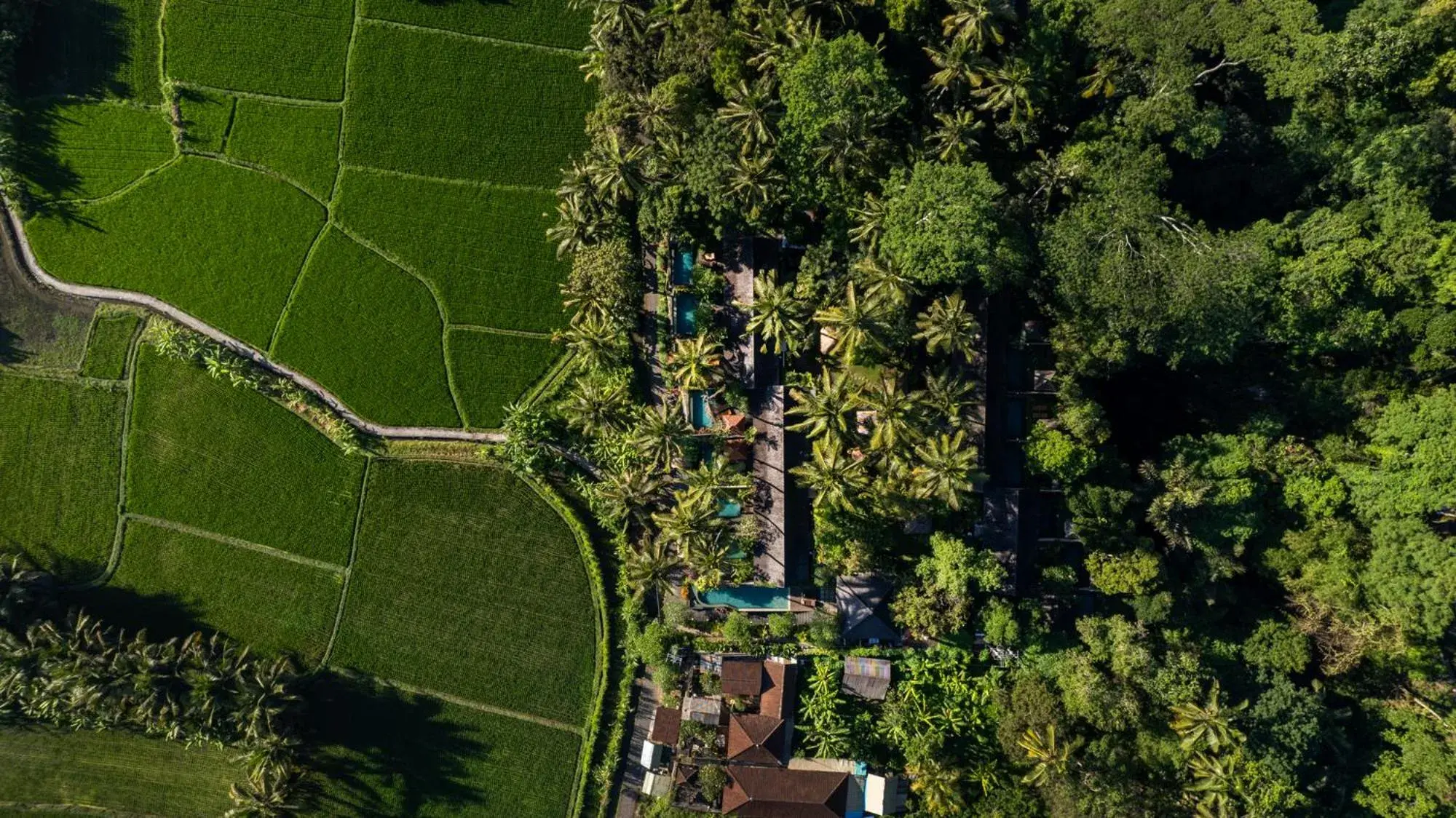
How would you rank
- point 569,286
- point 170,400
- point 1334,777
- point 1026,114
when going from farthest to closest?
point 170,400, point 569,286, point 1334,777, point 1026,114

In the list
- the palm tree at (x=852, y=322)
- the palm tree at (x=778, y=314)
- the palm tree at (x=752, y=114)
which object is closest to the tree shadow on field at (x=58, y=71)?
the palm tree at (x=752, y=114)

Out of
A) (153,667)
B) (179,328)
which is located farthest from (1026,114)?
(153,667)

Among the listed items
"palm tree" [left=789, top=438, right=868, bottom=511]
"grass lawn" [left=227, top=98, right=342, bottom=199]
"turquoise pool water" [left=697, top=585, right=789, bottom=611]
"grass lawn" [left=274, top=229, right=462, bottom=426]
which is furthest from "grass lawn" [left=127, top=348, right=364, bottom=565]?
"palm tree" [left=789, top=438, right=868, bottom=511]

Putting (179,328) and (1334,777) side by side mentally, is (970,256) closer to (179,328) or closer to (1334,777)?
(1334,777)

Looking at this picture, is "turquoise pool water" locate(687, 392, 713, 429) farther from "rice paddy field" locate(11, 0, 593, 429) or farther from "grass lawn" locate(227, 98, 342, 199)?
"grass lawn" locate(227, 98, 342, 199)

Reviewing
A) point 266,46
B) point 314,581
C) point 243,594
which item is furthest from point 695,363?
point 266,46

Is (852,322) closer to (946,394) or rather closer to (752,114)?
(946,394)
